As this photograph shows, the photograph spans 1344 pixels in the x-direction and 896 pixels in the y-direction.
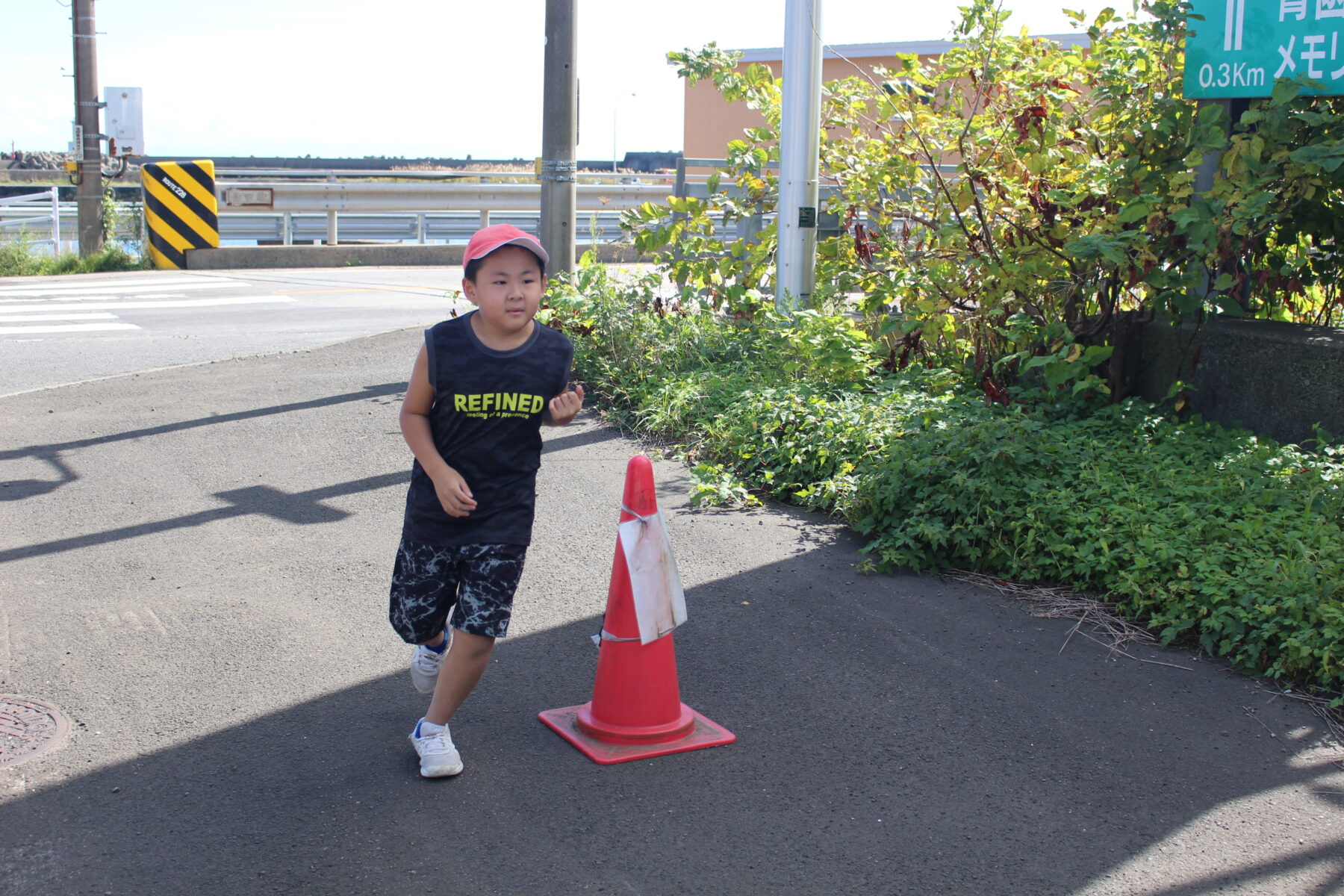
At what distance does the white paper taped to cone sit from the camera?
11.8ft

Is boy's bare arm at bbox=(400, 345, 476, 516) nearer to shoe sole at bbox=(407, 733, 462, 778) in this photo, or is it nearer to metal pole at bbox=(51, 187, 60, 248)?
shoe sole at bbox=(407, 733, 462, 778)

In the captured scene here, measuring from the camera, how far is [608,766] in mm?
3443

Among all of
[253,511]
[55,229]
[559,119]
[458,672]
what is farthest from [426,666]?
[55,229]

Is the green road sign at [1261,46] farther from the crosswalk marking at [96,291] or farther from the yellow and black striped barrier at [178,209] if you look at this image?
the yellow and black striped barrier at [178,209]

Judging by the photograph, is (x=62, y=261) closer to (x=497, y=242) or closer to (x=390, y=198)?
(x=390, y=198)

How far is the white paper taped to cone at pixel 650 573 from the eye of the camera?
361 cm

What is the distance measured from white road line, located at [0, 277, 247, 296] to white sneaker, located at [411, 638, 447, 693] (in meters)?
12.6

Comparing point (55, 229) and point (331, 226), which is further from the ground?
point (331, 226)

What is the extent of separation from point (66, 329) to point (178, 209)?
6311 mm

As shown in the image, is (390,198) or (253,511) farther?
(390,198)

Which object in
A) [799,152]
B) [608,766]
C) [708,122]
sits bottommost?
[608,766]

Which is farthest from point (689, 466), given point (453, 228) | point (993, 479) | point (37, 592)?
point (453, 228)

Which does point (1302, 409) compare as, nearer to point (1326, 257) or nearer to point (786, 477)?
point (1326, 257)

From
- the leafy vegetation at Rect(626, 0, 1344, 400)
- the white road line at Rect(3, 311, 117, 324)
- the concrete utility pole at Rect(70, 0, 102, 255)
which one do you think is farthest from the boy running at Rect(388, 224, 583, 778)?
the concrete utility pole at Rect(70, 0, 102, 255)
